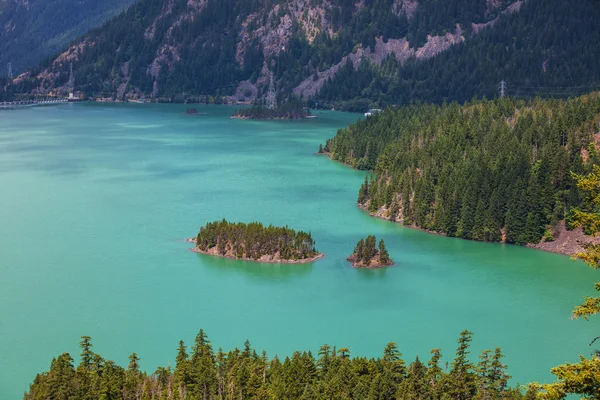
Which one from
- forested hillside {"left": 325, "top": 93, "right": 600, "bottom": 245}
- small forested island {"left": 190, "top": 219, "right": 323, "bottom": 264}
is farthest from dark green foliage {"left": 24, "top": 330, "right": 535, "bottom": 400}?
forested hillside {"left": 325, "top": 93, "right": 600, "bottom": 245}

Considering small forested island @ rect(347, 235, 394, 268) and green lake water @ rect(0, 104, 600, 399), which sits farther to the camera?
small forested island @ rect(347, 235, 394, 268)

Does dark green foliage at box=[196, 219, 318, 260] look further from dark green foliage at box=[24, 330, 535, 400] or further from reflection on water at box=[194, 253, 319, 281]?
dark green foliage at box=[24, 330, 535, 400]

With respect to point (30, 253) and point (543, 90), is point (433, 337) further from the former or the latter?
point (543, 90)

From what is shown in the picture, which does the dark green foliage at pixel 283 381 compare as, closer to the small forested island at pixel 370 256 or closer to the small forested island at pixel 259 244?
the small forested island at pixel 370 256

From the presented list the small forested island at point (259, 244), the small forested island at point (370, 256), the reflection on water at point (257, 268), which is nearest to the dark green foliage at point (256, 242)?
the small forested island at point (259, 244)

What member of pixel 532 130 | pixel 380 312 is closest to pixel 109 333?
pixel 380 312

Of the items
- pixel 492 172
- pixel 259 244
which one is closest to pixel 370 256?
pixel 259 244
